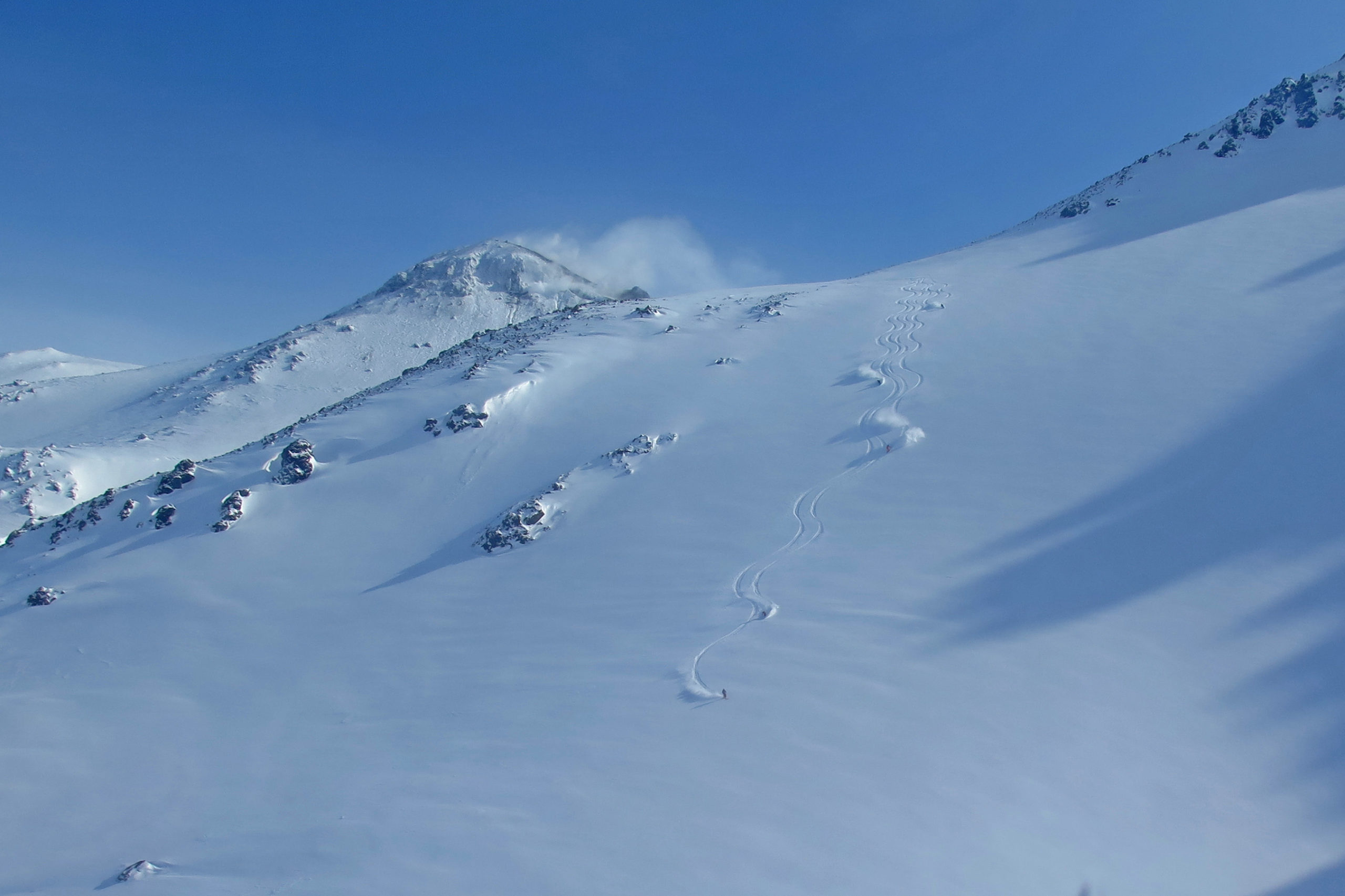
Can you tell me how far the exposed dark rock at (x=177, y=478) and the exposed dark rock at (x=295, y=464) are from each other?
10.9 feet

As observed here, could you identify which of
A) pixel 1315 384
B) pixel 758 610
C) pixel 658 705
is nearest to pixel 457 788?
pixel 658 705

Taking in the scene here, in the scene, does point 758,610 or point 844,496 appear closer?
point 758,610

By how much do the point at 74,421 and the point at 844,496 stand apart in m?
80.3

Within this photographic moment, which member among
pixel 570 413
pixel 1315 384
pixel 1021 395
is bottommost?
pixel 570 413

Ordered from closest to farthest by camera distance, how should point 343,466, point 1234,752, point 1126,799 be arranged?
point 1126,799, point 1234,752, point 343,466

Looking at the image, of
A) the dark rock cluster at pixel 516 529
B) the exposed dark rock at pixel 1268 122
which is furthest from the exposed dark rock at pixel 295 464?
the exposed dark rock at pixel 1268 122

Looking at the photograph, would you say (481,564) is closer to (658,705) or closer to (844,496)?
(658,705)

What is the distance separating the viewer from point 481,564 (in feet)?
53.0

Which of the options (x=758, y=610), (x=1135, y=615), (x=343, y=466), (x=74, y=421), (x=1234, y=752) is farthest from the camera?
(x=74, y=421)

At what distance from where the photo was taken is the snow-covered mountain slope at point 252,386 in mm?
46531

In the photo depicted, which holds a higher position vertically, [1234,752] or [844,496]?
[844,496]

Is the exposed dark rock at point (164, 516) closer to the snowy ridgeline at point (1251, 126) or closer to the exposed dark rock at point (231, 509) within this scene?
the exposed dark rock at point (231, 509)

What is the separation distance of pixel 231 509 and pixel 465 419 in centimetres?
745

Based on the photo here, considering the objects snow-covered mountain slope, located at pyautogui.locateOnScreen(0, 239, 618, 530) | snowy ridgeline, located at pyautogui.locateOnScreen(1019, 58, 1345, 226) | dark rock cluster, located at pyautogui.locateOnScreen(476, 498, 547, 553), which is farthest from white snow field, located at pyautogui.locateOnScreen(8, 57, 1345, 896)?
snow-covered mountain slope, located at pyautogui.locateOnScreen(0, 239, 618, 530)
